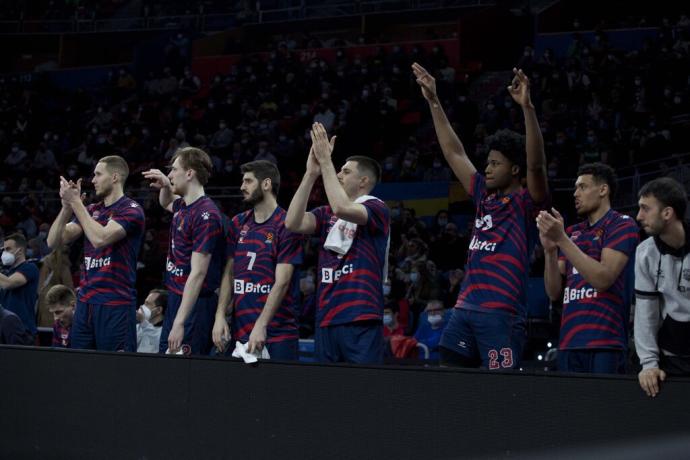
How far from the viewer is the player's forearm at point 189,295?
5.83 metres

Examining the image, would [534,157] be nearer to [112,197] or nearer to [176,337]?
[176,337]

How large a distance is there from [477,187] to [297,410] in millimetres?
1544

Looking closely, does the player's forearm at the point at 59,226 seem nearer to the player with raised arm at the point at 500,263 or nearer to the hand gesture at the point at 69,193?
the hand gesture at the point at 69,193

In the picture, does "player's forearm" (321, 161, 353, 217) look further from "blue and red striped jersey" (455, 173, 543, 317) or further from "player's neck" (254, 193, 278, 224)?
"player's neck" (254, 193, 278, 224)

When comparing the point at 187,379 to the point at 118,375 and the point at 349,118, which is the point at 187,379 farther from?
the point at 349,118

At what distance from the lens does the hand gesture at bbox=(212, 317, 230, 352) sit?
5848 millimetres

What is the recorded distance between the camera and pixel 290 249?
19.2ft

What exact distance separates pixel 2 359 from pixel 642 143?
10.2 meters

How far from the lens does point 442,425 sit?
181 inches

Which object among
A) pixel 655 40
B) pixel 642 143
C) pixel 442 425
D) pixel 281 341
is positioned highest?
pixel 655 40

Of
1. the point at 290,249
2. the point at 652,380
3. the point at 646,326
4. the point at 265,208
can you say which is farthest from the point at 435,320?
the point at 652,380

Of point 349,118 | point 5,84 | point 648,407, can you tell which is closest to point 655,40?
point 349,118

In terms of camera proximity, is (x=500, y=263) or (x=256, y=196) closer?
(x=500, y=263)

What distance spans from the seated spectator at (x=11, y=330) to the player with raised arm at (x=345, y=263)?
276cm
